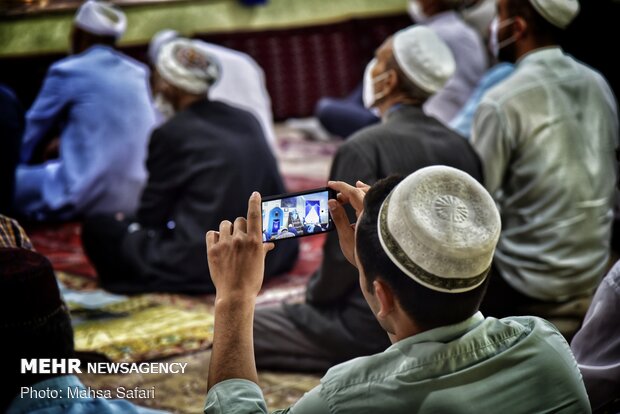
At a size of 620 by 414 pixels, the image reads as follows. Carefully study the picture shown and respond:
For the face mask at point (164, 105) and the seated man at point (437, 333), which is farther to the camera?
the face mask at point (164, 105)

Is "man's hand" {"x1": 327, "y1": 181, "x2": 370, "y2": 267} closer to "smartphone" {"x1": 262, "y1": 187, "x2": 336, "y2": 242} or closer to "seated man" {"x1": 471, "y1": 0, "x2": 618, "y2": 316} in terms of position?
"smartphone" {"x1": 262, "y1": 187, "x2": 336, "y2": 242}

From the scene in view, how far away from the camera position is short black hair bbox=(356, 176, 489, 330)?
153 centimetres

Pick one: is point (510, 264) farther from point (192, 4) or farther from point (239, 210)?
point (192, 4)

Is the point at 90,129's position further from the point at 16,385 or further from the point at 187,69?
the point at 16,385

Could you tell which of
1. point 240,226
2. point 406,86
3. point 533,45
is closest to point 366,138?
point 406,86

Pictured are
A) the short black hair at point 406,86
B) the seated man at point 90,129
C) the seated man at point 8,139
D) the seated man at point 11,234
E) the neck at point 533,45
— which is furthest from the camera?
the seated man at point 90,129

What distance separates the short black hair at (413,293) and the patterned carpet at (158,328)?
1499mm

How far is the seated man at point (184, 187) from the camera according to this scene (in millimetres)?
3975

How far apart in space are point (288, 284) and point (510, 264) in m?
1.13

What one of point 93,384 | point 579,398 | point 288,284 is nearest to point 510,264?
point 288,284

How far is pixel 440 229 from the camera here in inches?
58.8

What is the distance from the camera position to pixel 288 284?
163 inches

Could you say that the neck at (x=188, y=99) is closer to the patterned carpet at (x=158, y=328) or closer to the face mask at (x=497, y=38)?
the patterned carpet at (x=158, y=328)

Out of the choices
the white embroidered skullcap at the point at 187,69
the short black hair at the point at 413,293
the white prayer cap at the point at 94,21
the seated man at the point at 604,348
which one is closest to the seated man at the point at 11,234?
the short black hair at the point at 413,293
